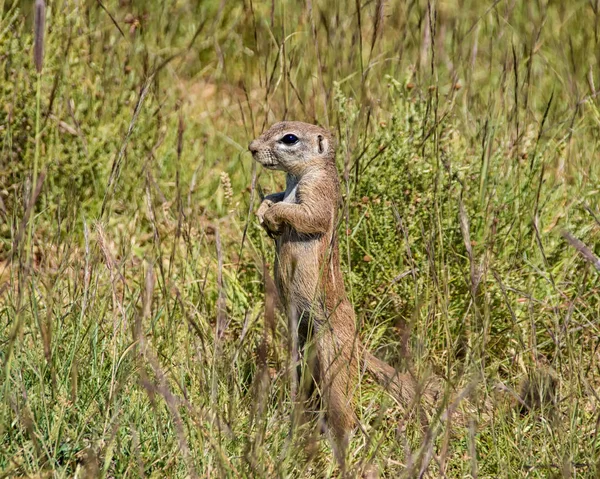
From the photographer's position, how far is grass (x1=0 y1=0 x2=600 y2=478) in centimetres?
267

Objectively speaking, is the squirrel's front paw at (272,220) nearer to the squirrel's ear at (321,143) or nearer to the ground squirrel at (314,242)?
the ground squirrel at (314,242)

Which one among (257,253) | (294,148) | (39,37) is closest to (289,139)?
(294,148)

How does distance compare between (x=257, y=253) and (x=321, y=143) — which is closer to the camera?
(x=321, y=143)

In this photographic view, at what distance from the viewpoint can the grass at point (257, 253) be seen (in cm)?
267

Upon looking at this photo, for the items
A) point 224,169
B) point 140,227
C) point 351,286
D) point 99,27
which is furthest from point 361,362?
point 99,27

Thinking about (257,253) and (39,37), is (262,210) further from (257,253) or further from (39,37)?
(39,37)

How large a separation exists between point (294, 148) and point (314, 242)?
0.38m

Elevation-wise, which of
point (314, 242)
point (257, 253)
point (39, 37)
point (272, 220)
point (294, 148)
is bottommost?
point (257, 253)

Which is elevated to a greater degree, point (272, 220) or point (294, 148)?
point (294, 148)

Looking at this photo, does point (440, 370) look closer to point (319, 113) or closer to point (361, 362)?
point (361, 362)

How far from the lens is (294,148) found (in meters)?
3.48

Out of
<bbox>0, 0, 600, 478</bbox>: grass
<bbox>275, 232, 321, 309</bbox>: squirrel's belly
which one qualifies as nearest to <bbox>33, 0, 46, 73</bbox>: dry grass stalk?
<bbox>0, 0, 600, 478</bbox>: grass

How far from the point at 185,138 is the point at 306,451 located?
2.88 m

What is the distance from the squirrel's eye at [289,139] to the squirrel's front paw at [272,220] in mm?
283
